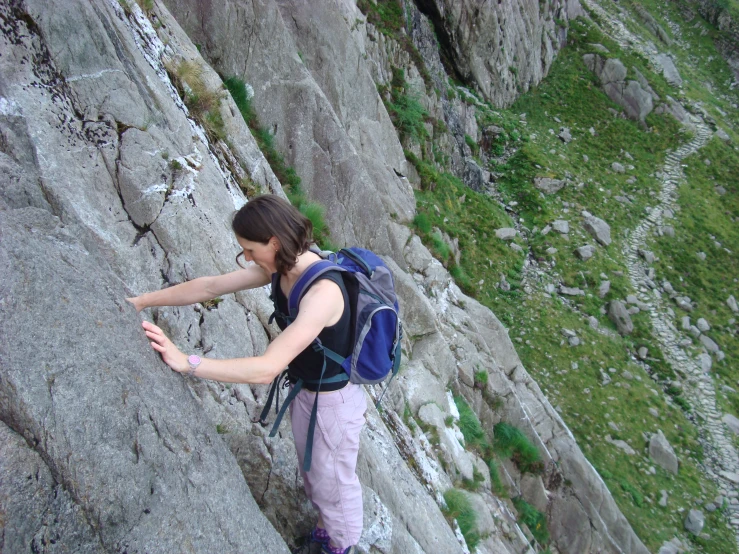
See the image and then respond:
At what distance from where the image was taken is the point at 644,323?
21594mm

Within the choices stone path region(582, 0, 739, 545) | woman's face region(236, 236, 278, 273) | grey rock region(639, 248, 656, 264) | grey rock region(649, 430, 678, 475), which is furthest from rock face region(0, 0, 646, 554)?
grey rock region(639, 248, 656, 264)

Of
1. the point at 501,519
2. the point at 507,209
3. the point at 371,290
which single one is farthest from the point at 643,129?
the point at 371,290

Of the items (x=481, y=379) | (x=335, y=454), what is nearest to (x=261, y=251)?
(x=335, y=454)

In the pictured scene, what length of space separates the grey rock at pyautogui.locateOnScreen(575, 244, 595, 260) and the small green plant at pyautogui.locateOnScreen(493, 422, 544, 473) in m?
12.6

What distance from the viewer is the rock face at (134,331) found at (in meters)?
2.69

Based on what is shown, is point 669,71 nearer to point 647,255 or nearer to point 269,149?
point 647,255

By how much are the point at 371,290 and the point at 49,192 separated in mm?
2703

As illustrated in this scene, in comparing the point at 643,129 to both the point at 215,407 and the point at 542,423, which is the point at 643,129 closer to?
the point at 542,423

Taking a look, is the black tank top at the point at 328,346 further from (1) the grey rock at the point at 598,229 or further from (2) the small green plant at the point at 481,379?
(1) the grey rock at the point at 598,229

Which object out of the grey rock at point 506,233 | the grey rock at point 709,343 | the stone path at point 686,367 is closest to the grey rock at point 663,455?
the stone path at point 686,367

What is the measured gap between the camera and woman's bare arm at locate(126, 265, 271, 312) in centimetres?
356

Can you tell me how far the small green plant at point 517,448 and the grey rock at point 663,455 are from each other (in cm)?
661

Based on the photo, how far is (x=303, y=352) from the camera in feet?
11.4

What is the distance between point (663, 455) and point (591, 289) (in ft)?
24.4
